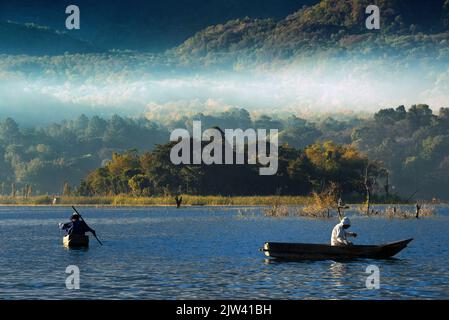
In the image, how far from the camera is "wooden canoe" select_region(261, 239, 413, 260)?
43.7m

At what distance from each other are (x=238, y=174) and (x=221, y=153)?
8667 mm

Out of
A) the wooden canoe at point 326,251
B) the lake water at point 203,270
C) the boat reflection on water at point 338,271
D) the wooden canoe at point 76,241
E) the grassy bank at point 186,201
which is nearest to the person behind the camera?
the lake water at point 203,270

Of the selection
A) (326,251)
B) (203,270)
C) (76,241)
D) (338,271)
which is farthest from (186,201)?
(338,271)

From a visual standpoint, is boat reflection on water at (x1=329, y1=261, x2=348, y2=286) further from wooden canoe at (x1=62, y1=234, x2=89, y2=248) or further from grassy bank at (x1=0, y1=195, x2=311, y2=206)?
grassy bank at (x1=0, y1=195, x2=311, y2=206)

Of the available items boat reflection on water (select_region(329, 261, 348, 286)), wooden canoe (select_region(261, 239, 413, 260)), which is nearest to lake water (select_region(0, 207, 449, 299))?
boat reflection on water (select_region(329, 261, 348, 286))

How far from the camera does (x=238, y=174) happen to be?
160125 mm

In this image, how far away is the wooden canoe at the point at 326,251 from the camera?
143 feet

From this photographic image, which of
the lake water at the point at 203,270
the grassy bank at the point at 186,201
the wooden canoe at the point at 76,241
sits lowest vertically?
the lake water at the point at 203,270

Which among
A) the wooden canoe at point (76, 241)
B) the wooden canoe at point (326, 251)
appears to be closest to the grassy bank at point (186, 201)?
the wooden canoe at point (76, 241)

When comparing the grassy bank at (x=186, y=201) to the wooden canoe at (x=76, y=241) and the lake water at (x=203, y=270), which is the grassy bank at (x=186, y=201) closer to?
the lake water at (x=203, y=270)

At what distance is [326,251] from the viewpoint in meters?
43.7
